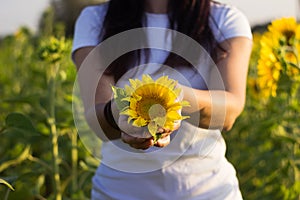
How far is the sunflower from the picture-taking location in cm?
85

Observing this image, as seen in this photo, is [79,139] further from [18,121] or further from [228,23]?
[228,23]

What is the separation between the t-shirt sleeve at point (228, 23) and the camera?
4.06 ft

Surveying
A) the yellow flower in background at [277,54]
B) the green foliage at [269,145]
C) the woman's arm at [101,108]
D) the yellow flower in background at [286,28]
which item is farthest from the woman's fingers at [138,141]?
the yellow flower in background at [286,28]

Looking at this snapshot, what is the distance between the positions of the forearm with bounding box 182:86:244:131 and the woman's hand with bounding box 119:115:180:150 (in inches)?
3.3

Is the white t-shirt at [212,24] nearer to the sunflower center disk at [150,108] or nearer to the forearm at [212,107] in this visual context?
the forearm at [212,107]

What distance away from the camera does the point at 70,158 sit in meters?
2.04

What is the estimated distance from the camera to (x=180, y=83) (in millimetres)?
1129

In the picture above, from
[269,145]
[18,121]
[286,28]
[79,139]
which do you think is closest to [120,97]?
[18,121]

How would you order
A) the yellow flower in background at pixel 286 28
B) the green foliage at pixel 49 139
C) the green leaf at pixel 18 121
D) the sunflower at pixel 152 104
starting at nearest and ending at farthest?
1. the sunflower at pixel 152 104
2. the green leaf at pixel 18 121
3. the green foliage at pixel 49 139
4. the yellow flower in background at pixel 286 28

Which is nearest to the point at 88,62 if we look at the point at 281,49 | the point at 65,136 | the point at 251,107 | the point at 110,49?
the point at 110,49

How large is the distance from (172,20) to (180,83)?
18 centimetres

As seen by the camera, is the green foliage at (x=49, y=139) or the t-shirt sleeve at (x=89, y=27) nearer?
the t-shirt sleeve at (x=89, y=27)

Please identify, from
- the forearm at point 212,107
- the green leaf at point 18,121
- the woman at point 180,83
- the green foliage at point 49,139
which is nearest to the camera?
the forearm at point 212,107

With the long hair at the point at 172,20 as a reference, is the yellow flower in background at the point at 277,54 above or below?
below
